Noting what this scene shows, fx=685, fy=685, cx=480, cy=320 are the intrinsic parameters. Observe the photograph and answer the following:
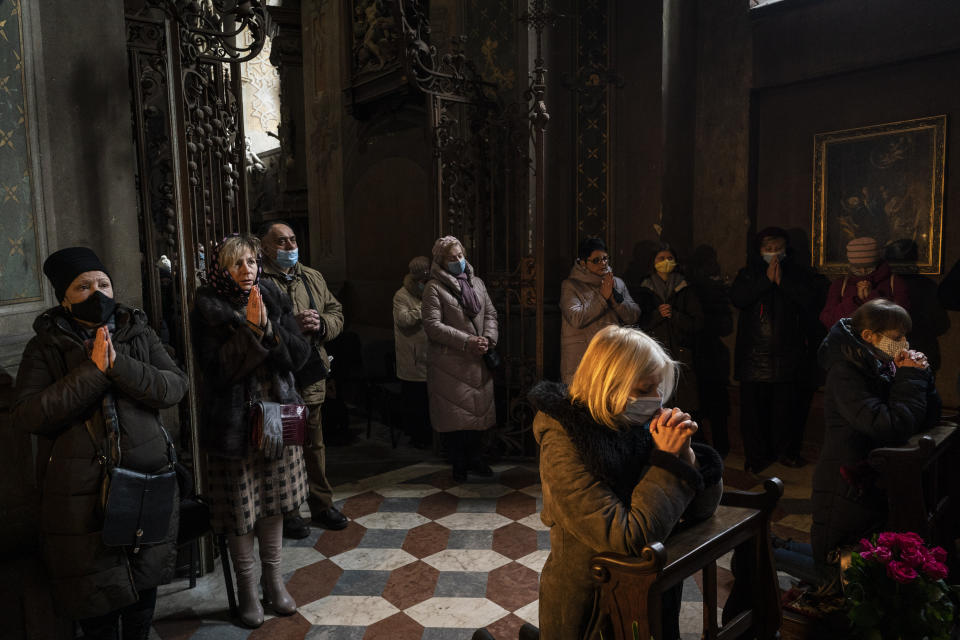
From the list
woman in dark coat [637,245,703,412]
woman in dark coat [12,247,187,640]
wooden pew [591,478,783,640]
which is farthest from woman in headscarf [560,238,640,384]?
woman in dark coat [12,247,187,640]

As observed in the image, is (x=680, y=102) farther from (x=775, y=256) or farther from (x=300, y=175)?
(x=300, y=175)

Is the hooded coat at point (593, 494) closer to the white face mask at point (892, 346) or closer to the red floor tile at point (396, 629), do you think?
the red floor tile at point (396, 629)

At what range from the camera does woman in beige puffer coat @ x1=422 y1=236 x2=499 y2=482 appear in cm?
502

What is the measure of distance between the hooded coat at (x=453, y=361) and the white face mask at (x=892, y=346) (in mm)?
2701

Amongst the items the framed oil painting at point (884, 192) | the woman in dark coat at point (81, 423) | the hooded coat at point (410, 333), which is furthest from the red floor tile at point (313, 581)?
the framed oil painting at point (884, 192)

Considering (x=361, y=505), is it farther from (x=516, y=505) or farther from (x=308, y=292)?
(x=308, y=292)

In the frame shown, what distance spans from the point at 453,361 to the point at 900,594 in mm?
3303

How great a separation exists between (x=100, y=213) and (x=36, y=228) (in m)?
0.36

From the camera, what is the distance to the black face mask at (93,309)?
8.43 ft

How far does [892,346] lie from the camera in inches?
121

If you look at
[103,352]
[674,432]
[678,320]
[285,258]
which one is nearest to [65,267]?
[103,352]

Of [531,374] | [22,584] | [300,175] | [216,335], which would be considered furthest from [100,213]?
[300,175]

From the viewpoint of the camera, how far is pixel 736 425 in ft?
19.6

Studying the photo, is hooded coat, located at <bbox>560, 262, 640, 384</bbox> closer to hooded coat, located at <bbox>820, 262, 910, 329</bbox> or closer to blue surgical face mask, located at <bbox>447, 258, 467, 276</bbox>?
blue surgical face mask, located at <bbox>447, 258, 467, 276</bbox>
